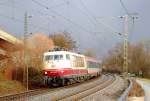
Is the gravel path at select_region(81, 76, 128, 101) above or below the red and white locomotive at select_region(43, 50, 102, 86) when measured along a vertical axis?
below

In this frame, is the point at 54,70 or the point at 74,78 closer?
the point at 54,70

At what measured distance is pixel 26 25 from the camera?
2948 cm

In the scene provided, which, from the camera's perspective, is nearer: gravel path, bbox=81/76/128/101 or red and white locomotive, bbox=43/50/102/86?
gravel path, bbox=81/76/128/101

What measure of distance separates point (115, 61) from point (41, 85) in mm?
79993

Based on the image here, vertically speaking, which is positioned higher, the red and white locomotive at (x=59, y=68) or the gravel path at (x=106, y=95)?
the red and white locomotive at (x=59, y=68)

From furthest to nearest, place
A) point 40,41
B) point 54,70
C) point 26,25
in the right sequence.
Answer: point 40,41, point 54,70, point 26,25

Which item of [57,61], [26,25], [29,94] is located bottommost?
[29,94]

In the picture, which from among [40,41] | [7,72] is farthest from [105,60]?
[7,72]

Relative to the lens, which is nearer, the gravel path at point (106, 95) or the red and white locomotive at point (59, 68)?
the gravel path at point (106, 95)

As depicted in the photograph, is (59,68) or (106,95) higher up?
(59,68)

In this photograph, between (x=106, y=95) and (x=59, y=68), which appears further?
(x=59, y=68)

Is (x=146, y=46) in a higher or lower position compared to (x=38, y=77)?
higher

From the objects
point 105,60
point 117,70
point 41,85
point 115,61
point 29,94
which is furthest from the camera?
point 105,60

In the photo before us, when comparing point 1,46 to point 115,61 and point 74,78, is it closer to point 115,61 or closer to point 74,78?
point 74,78
